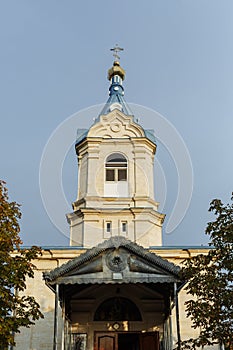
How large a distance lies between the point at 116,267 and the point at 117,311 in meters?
4.35

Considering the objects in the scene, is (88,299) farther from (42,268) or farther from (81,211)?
(81,211)

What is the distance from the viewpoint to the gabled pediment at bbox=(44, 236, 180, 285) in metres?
13.9

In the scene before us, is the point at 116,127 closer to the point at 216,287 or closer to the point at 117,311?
the point at 117,311

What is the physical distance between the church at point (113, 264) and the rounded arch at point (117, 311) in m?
0.04

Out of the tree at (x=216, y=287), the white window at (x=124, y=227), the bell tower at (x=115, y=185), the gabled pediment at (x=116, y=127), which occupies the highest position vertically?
the gabled pediment at (x=116, y=127)

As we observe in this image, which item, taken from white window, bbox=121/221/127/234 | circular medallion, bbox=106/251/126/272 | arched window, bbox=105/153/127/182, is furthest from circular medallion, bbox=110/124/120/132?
circular medallion, bbox=106/251/126/272

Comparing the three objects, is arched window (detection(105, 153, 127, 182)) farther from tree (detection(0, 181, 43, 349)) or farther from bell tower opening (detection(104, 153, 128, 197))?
tree (detection(0, 181, 43, 349))

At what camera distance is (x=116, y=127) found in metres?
24.0

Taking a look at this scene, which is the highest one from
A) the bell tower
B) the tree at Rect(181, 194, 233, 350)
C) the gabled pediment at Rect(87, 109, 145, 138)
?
the gabled pediment at Rect(87, 109, 145, 138)

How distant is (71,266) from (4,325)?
3.68 m

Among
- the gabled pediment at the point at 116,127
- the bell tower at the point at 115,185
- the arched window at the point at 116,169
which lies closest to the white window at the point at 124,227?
the bell tower at the point at 115,185

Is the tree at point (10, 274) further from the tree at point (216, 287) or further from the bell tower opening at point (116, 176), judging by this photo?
the bell tower opening at point (116, 176)

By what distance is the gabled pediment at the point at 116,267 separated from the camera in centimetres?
1391

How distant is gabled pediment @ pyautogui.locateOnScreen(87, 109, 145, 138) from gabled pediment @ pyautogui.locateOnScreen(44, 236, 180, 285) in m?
10.2
